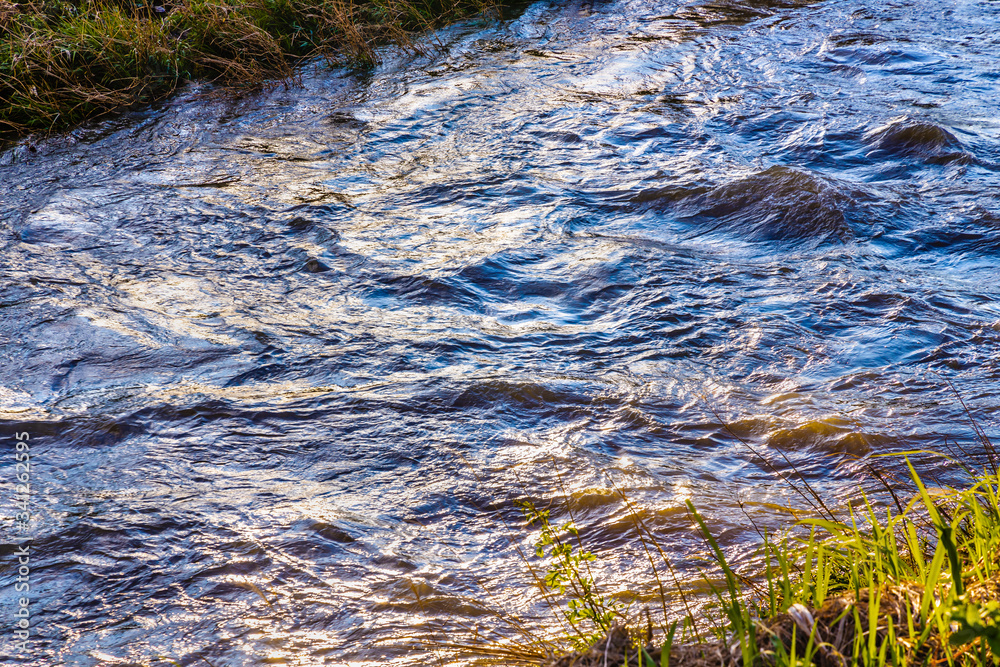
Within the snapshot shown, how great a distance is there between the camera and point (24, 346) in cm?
407

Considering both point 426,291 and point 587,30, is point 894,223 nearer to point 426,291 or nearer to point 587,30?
point 426,291

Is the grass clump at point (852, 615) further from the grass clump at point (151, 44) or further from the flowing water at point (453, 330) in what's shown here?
the grass clump at point (151, 44)

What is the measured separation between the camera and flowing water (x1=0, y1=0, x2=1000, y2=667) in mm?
2779

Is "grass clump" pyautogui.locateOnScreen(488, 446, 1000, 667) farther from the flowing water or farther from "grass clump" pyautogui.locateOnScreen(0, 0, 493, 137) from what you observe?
"grass clump" pyautogui.locateOnScreen(0, 0, 493, 137)

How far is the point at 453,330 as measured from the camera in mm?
4188

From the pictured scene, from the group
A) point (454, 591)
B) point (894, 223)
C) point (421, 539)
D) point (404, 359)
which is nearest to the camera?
point (454, 591)

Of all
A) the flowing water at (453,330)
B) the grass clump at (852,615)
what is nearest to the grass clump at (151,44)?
the flowing water at (453,330)

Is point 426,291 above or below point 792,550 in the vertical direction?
above

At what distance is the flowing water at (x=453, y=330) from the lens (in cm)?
278

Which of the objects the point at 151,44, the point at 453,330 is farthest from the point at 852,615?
the point at 151,44

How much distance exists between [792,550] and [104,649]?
219 cm

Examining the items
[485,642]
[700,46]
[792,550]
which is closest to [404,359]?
[485,642]

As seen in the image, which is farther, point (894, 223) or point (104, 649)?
point (894, 223)

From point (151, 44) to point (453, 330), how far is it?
4.92 m
